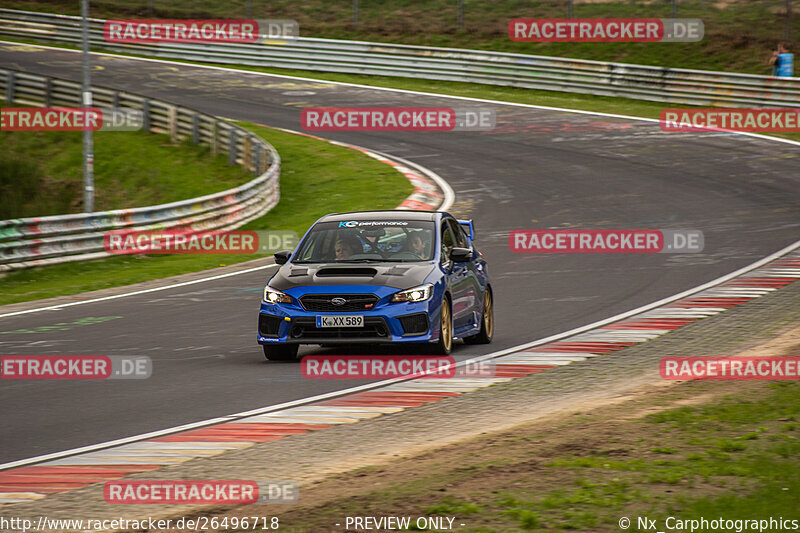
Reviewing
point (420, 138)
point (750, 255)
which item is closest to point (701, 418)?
point (750, 255)

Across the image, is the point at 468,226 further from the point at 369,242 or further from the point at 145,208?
the point at 145,208

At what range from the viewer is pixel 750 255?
19.0 metres

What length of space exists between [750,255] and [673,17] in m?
24.9

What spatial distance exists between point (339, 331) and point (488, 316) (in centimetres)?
255

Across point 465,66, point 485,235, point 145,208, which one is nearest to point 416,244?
point 485,235

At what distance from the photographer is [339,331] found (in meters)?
11.2

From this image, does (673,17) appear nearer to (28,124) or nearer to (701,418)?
(28,124)

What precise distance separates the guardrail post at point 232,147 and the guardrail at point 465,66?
1382 cm

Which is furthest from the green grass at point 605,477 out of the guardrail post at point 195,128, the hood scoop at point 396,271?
the guardrail post at point 195,128

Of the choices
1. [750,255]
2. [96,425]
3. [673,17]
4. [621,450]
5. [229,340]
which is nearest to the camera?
[621,450]

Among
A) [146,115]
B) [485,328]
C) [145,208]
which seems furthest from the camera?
[146,115]

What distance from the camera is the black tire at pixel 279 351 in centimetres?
1157

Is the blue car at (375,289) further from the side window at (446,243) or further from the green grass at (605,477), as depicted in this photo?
the green grass at (605,477)

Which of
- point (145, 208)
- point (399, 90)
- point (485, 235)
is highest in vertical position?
point (399, 90)
